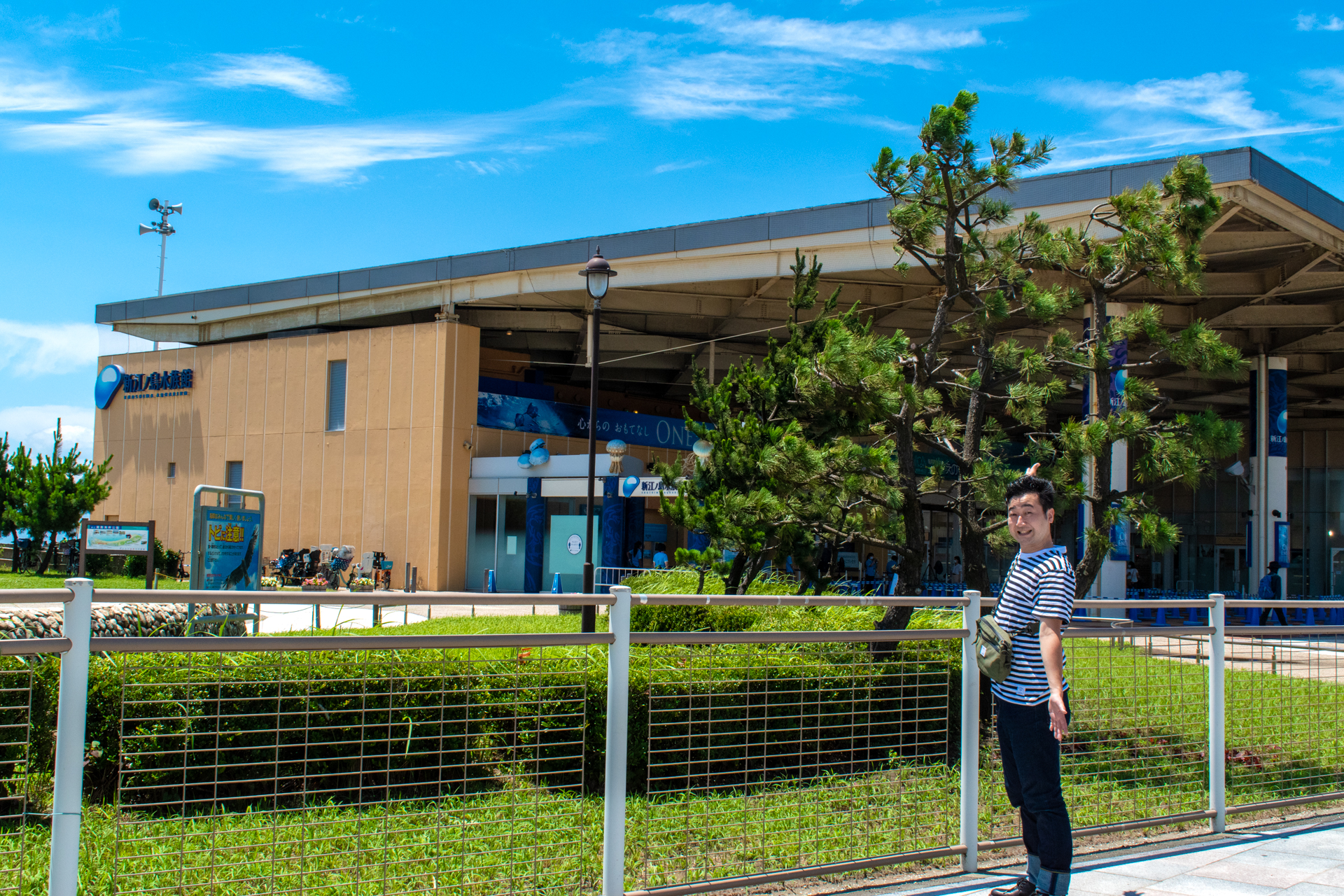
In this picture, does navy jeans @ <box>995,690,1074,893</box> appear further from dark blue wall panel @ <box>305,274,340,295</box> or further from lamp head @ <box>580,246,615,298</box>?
dark blue wall panel @ <box>305,274,340,295</box>

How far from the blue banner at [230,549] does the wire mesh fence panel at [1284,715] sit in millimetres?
10579

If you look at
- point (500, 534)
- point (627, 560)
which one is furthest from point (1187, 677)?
point (500, 534)

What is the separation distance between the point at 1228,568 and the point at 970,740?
147ft

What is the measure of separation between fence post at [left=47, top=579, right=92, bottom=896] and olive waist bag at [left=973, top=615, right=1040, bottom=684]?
3.33m

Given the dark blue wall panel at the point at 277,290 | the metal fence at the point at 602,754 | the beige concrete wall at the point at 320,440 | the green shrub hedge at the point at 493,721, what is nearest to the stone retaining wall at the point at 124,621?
the green shrub hedge at the point at 493,721

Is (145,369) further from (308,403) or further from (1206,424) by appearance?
(1206,424)

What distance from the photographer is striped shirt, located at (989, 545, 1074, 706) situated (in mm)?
4164

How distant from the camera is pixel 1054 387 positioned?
8.89 metres

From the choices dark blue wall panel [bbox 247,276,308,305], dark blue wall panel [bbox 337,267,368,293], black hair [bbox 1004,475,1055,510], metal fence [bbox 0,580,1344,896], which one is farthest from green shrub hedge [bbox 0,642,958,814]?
dark blue wall panel [bbox 247,276,308,305]

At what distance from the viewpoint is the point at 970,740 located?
512cm

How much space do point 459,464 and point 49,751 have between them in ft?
79.9

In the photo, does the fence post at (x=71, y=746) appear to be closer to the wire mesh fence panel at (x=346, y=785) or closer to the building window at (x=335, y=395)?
the wire mesh fence panel at (x=346, y=785)

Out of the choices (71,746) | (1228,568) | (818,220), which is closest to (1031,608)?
(71,746)

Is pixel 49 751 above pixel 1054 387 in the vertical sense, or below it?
below
